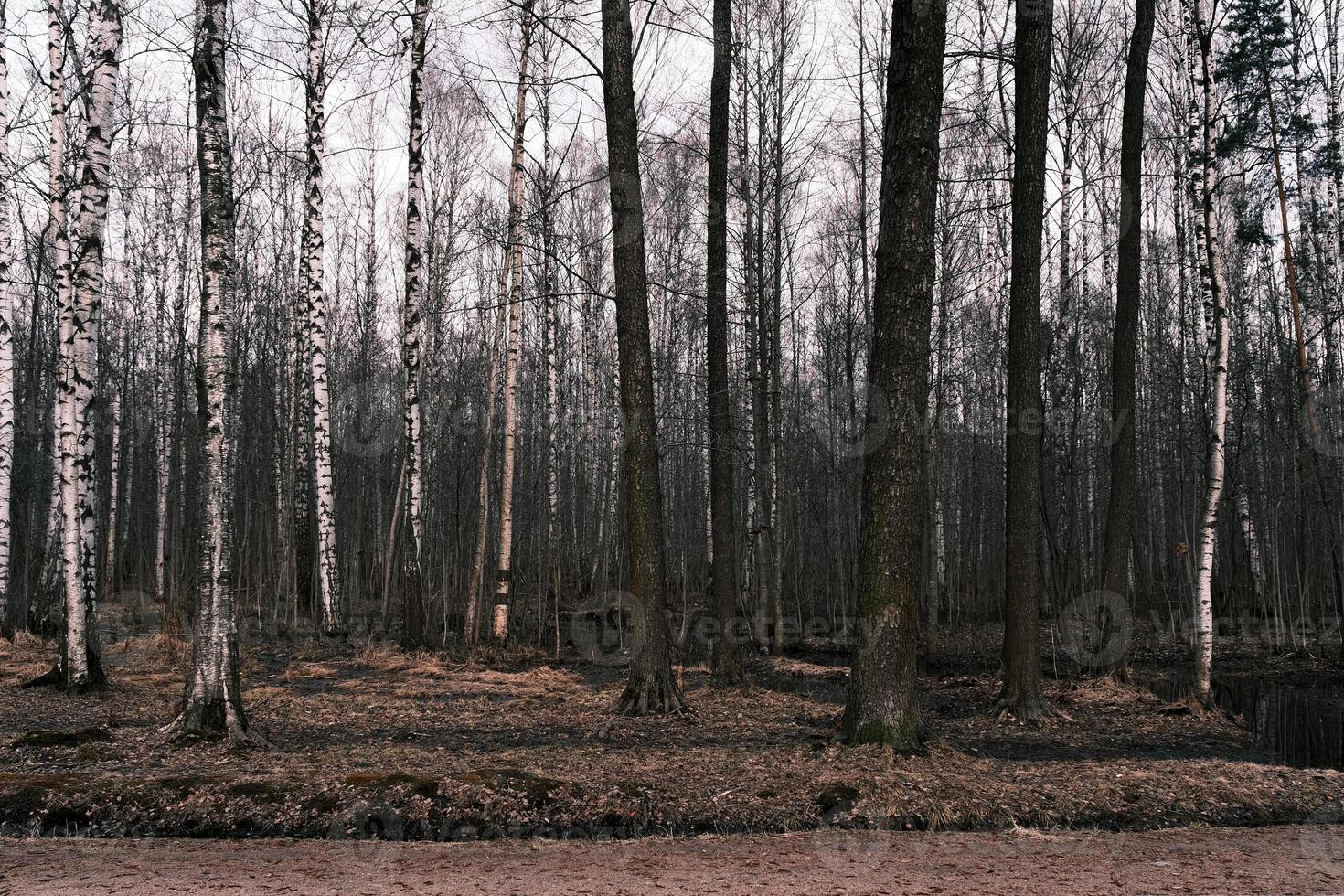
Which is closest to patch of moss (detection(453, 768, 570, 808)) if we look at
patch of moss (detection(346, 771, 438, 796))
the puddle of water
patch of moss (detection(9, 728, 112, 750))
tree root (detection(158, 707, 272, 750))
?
patch of moss (detection(346, 771, 438, 796))

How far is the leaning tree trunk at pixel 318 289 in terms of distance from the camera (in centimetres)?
1425

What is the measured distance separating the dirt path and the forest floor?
260mm

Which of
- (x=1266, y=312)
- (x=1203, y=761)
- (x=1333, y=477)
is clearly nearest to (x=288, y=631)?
(x=1203, y=761)

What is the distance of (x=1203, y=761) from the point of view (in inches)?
283

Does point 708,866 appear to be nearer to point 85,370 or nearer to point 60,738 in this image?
point 60,738

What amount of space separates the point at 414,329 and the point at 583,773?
9.13 meters

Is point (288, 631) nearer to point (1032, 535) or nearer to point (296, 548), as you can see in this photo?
point (296, 548)

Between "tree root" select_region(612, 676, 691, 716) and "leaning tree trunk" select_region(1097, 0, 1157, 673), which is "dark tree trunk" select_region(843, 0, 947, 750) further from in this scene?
"leaning tree trunk" select_region(1097, 0, 1157, 673)

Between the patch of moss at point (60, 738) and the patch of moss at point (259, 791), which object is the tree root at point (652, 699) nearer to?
the patch of moss at point (259, 791)

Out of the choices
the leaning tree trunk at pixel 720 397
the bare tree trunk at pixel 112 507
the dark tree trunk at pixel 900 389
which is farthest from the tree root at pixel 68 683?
the bare tree trunk at pixel 112 507

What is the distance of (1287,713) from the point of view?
1134cm

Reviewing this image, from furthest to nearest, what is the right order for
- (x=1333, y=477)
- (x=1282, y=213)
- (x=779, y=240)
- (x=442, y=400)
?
(x=442, y=400)
(x=1333, y=477)
(x=779, y=240)
(x=1282, y=213)

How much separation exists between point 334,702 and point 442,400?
53.6 ft

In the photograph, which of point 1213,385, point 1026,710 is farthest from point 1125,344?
point 1026,710
